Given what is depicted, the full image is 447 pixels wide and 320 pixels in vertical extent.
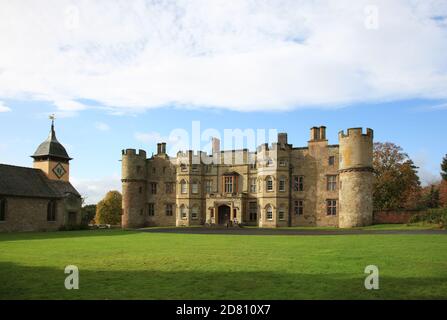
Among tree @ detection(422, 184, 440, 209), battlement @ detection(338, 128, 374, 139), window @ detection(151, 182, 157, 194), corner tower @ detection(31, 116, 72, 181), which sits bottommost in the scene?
tree @ detection(422, 184, 440, 209)

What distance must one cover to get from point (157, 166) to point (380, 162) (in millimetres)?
29550

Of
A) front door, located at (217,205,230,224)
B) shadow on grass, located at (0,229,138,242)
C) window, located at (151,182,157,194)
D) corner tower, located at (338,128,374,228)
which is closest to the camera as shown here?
shadow on grass, located at (0,229,138,242)

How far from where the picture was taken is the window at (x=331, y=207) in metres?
46.9

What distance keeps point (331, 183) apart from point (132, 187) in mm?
24974

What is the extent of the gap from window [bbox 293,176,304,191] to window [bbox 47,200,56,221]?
26126 millimetres

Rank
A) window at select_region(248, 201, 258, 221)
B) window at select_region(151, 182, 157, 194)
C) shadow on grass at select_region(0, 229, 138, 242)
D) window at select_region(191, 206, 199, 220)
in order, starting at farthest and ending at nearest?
window at select_region(151, 182, 157, 194)
window at select_region(191, 206, 199, 220)
window at select_region(248, 201, 258, 221)
shadow on grass at select_region(0, 229, 138, 242)

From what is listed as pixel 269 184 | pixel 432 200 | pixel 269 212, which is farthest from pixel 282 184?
pixel 432 200

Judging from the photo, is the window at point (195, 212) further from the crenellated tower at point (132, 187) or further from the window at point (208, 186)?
the crenellated tower at point (132, 187)

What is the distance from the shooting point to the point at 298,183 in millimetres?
48875

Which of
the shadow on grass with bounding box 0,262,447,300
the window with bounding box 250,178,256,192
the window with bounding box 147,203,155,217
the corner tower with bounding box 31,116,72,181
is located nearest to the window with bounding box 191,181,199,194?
the window with bounding box 147,203,155,217

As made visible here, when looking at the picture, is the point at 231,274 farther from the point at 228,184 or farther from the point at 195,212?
the point at 195,212

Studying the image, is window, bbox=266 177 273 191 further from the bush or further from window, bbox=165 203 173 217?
the bush

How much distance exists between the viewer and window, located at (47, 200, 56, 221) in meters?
44.4

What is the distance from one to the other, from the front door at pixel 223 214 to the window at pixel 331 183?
1230 centimetres
